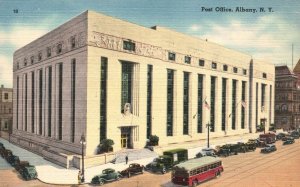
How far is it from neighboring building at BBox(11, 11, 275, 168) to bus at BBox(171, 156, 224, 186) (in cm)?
1191

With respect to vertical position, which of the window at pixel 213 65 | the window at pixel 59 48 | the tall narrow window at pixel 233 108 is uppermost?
the window at pixel 59 48

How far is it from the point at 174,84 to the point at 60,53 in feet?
50.3

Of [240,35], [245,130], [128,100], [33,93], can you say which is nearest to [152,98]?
[128,100]

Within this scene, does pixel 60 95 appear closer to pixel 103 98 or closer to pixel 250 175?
pixel 103 98

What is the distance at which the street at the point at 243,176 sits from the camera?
19.2 metres

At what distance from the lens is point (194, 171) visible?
18.7 m

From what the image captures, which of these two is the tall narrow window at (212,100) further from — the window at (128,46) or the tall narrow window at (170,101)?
the window at (128,46)

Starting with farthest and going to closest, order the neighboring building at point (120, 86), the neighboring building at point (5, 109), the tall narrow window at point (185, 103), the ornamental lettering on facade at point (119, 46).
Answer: the neighboring building at point (5, 109), the tall narrow window at point (185, 103), the neighboring building at point (120, 86), the ornamental lettering on facade at point (119, 46)

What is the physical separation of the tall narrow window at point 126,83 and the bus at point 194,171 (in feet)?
45.6

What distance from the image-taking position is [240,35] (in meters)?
20.9

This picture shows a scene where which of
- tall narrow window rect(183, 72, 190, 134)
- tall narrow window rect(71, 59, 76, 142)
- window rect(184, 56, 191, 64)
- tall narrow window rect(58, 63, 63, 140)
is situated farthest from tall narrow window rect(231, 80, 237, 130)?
tall narrow window rect(58, 63, 63, 140)

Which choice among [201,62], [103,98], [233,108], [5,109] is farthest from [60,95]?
[5,109]

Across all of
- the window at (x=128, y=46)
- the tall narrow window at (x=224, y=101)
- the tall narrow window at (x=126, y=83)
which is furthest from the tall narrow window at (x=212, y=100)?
the window at (x=128, y=46)

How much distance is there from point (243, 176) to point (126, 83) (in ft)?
54.8
